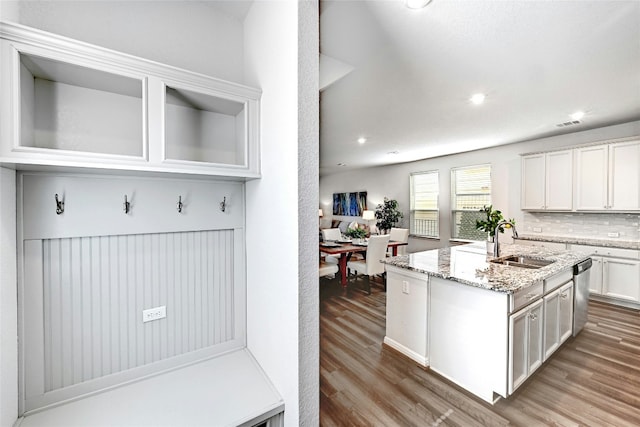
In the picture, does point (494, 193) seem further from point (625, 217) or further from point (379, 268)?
point (379, 268)

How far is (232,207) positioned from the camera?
154 centimetres

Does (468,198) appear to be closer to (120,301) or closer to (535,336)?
(535,336)

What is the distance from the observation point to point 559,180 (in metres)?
4.18

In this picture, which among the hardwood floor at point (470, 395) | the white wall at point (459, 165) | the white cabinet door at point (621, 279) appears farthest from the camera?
the white wall at point (459, 165)

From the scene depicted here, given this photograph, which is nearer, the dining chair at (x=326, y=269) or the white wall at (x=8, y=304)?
the white wall at (x=8, y=304)

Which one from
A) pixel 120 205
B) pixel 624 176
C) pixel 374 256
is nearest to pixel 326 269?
pixel 374 256

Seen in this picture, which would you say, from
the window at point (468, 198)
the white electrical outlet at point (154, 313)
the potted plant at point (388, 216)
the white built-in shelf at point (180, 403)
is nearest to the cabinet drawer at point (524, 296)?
the white built-in shelf at point (180, 403)

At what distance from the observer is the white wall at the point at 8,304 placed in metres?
0.93

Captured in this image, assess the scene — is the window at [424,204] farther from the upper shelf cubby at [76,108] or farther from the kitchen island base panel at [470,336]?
the upper shelf cubby at [76,108]

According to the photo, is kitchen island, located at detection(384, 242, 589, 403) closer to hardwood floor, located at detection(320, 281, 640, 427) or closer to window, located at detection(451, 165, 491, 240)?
hardwood floor, located at detection(320, 281, 640, 427)

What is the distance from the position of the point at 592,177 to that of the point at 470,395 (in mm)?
3896

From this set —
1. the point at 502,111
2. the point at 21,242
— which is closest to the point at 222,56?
the point at 21,242

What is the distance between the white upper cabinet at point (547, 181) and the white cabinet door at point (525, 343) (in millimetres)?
3084

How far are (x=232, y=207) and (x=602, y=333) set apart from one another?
13.3ft
